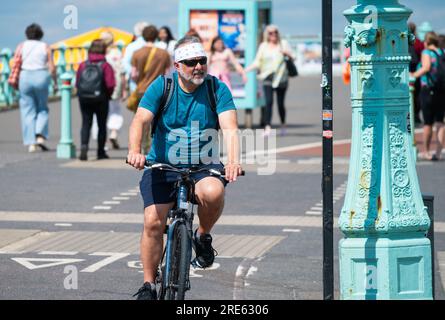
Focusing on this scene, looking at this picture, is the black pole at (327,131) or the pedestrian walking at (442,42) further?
the pedestrian walking at (442,42)

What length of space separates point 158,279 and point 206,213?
502 millimetres

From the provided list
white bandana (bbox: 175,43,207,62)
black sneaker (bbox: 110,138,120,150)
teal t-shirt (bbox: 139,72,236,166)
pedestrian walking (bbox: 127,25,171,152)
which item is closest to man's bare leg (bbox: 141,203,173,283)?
teal t-shirt (bbox: 139,72,236,166)

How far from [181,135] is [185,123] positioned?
8cm

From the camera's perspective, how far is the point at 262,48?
22.1 m

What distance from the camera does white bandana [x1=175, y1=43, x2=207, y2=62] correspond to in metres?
7.68

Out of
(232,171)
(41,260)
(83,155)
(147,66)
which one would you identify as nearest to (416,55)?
(147,66)

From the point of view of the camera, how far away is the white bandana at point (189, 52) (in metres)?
7.68

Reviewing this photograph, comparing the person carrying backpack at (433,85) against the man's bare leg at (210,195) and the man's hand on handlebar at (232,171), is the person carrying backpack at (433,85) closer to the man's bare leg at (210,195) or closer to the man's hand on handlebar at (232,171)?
the man's bare leg at (210,195)

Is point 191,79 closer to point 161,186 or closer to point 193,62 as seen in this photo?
point 193,62

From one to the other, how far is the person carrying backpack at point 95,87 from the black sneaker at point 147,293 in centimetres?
989

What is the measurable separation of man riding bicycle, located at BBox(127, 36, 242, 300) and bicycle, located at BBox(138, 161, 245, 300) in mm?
89

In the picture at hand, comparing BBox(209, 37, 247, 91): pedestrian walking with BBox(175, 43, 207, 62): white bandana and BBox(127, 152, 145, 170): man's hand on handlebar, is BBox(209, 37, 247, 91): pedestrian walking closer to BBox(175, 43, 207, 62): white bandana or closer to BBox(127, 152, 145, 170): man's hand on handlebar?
BBox(175, 43, 207, 62): white bandana

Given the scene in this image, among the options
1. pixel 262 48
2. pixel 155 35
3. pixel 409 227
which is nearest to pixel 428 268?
pixel 409 227

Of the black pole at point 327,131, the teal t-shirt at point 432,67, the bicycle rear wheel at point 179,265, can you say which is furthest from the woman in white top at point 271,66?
the black pole at point 327,131
